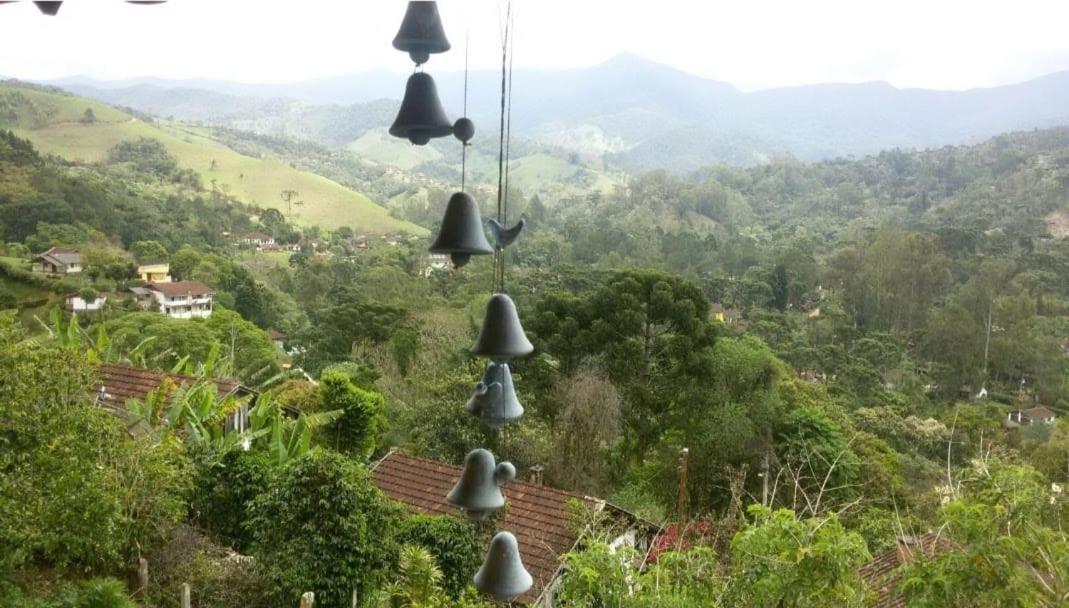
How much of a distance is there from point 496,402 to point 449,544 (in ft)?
17.8

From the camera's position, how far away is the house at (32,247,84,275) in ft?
91.4

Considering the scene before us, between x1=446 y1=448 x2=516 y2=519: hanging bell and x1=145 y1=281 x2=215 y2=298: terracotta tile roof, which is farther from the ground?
x1=446 y1=448 x2=516 y2=519: hanging bell

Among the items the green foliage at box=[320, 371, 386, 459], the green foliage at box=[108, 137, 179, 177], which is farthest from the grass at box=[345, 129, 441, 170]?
the green foliage at box=[320, 371, 386, 459]

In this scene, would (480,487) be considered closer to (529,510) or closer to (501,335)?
(501,335)

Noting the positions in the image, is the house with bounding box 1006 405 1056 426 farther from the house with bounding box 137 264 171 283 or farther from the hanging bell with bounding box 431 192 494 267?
the house with bounding box 137 264 171 283

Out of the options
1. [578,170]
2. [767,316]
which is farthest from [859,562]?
[578,170]

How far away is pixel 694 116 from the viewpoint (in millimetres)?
167750

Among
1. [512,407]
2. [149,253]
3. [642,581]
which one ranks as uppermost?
[512,407]

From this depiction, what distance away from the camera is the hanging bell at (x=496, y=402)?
7.74ft

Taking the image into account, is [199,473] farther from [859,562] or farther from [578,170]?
[578,170]

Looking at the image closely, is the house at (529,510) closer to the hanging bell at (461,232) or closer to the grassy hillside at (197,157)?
the hanging bell at (461,232)

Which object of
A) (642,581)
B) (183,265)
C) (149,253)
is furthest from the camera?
(149,253)

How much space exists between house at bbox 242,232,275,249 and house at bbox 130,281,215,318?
59.6ft

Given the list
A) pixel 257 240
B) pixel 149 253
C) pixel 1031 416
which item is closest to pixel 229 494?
pixel 1031 416
